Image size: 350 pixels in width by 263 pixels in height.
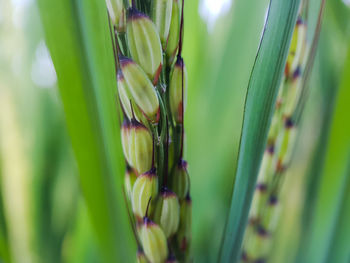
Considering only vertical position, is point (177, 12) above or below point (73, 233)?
above

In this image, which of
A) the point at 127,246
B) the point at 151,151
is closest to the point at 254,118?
the point at 151,151

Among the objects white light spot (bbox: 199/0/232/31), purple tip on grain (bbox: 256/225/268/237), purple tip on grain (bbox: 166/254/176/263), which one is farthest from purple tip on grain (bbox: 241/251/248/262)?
white light spot (bbox: 199/0/232/31)

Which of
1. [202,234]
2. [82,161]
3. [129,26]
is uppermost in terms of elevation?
[129,26]

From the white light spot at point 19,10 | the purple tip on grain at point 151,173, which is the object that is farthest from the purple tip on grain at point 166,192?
the white light spot at point 19,10

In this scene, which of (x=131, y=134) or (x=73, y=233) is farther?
(x=73, y=233)

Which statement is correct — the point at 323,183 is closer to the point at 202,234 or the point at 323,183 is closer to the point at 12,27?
the point at 202,234

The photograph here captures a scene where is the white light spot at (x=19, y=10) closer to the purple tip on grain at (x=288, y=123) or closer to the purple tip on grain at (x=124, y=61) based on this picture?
the purple tip on grain at (x=124, y=61)
